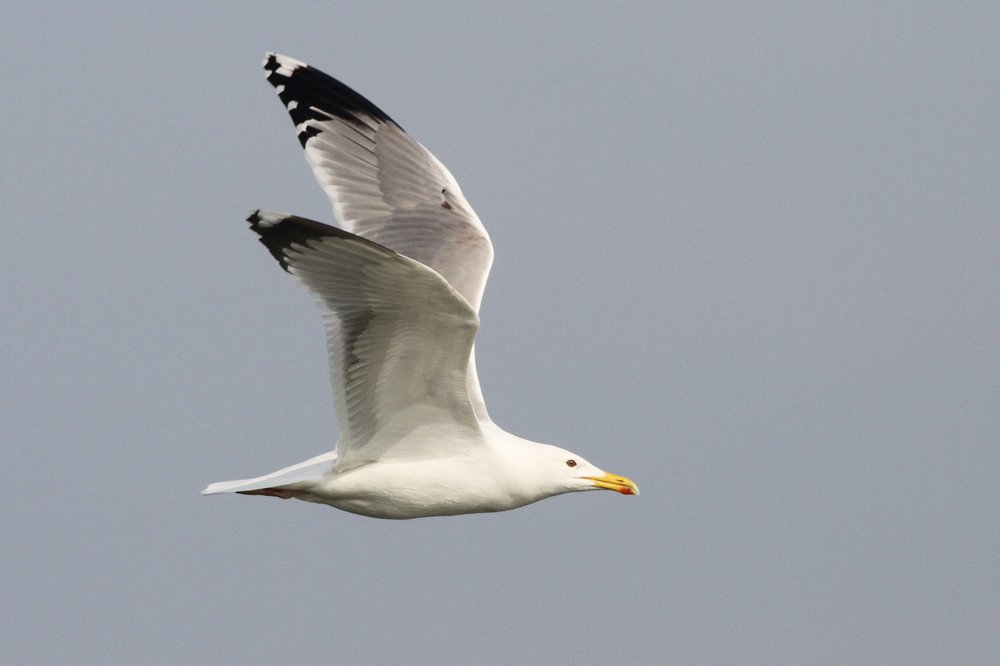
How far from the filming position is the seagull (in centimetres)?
917

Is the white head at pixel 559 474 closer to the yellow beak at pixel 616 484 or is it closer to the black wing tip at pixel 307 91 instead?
the yellow beak at pixel 616 484

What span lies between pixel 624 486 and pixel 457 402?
1450 mm

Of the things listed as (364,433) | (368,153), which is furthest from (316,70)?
(364,433)

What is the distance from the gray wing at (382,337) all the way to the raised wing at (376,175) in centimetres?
226

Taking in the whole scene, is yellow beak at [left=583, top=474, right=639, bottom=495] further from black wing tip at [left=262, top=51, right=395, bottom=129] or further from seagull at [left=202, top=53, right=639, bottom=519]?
black wing tip at [left=262, top=51, right=395, bottom=129]

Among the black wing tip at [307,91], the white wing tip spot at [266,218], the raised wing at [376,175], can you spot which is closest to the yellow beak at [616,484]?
the raised wing at [376,175]

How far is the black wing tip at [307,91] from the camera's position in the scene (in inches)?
509

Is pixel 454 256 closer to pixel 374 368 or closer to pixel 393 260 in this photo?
pixel 374 368

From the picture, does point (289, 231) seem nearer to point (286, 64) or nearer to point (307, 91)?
point (307, 91)

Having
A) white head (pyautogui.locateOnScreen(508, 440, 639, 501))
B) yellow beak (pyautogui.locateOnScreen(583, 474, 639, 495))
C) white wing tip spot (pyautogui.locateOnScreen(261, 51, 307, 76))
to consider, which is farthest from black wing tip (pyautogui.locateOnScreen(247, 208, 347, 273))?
white wing tip spot (pyautogui.locateOnScreen(261, 51, 307, 76))

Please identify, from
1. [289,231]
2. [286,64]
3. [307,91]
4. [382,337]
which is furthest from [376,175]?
[289,231]

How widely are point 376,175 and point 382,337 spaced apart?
359cm

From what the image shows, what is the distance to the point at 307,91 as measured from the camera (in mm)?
12969

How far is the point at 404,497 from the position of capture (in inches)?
413
